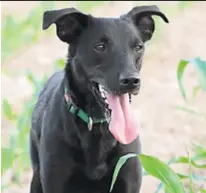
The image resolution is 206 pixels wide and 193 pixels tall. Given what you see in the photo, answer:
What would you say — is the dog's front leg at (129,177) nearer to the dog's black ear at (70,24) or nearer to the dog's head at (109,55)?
the dog's head at (109,55)

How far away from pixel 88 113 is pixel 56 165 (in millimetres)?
339

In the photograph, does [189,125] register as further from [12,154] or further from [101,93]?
[101,93]

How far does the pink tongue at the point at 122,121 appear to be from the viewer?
4461 millimetres

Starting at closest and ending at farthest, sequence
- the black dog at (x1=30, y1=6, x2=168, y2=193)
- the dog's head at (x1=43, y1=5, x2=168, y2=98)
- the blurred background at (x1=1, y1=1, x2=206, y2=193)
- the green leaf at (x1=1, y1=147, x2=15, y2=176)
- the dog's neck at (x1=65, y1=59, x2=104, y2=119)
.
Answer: the dog's head at (x1=43, y1=5, x2=168, y2=98) → the black dog at (x1=30, y1=6, x2=168, y2=193) → the dog's neck at (x1=65, y1=59, x2=104, y2=119) → the green leaf at (x1=1, y1=147, x2=15, y2=176) → the blurred background at (x1=1, y1=1, x2=206, y2=193)

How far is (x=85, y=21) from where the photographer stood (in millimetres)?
4727

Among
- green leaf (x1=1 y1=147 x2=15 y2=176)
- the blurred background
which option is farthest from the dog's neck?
green leaf (x1=1 y1=147 x2=15 y2=176)

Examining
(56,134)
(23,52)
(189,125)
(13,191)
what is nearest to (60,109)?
(56,134)

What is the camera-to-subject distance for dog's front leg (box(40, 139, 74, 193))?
471 centimetres

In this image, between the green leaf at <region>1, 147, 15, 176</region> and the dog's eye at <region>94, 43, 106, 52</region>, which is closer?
the dog's eye at <region>94, 43, 106, 52</region>

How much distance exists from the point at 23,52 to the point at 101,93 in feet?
15.6

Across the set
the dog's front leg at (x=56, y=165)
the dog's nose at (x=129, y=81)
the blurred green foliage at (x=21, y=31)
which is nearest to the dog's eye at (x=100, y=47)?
the dog's nose at (x=129, y=81)

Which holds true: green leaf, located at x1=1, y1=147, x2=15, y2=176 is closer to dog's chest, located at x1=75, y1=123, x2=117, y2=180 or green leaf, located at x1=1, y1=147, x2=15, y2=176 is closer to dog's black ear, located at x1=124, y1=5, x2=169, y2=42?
dog's chest, located at x1=75, y1=123, x2=117, y2=180

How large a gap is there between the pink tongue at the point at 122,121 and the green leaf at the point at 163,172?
219 mm

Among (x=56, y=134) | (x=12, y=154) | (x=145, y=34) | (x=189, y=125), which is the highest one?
(x=145, y=34)
